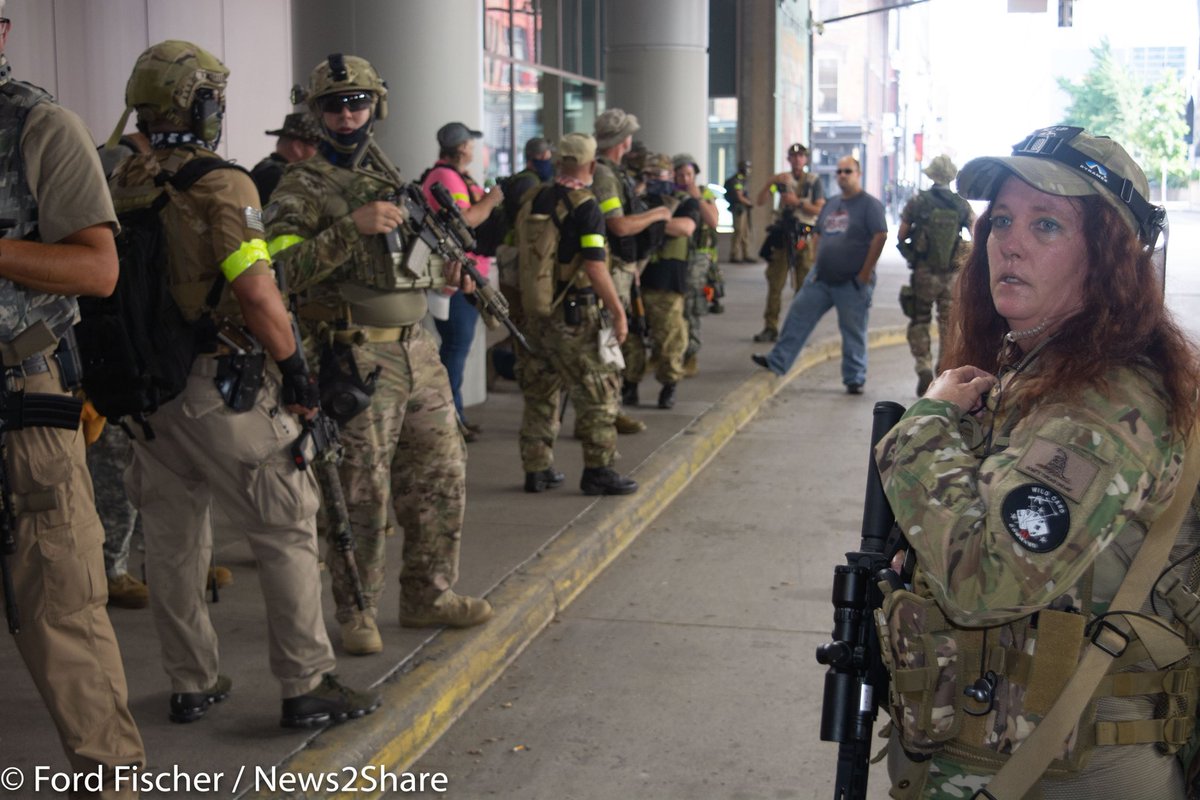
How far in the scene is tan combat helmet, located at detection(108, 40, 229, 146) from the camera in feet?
12.7

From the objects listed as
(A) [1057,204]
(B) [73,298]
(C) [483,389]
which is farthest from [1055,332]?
(C) [483,389]

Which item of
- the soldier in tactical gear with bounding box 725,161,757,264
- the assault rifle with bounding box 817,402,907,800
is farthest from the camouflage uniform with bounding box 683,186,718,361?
the soldier in tactical gear with bounding box 725,161,757,264

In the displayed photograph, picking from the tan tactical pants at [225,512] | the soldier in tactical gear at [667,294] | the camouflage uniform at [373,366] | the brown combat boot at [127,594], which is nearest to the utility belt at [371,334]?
the camouflage uniform at [373,366]

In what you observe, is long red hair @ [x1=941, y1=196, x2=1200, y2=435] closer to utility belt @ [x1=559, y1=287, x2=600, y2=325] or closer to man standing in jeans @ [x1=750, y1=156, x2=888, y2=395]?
utility belt @ [x1=559, y1=287, x2=600, y2=325]

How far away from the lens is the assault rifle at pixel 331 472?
13.4 feet

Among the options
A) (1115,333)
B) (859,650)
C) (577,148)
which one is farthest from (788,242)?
(1115,333)

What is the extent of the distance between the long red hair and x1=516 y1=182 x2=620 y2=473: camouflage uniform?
5176 millimetres


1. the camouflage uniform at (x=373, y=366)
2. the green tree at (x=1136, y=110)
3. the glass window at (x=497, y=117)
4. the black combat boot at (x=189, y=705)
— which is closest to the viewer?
the black combat boot at (x=189, y=705)

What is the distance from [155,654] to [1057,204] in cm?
373

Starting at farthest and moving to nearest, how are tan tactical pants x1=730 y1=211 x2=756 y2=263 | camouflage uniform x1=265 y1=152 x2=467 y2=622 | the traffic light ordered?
tan tactical pants x1=730 y1=211 x2=756 y2=263
the traffic light
camouflage uniform x1=265 y1=152 x2=467 y2=622

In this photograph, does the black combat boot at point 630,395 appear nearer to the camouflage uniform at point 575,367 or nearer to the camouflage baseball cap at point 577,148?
the camouflage uniform at point 575,367

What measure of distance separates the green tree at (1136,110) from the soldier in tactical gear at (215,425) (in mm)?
97894

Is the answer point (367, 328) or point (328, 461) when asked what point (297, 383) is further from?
point (367, 328)

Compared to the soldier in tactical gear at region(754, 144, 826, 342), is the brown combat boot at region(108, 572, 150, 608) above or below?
below
